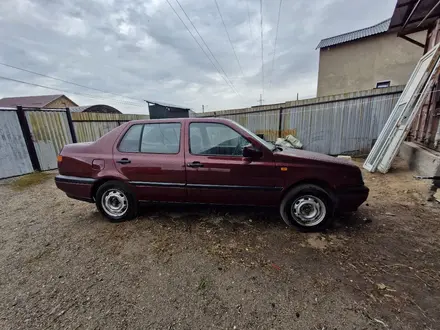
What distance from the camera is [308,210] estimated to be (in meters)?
2.69

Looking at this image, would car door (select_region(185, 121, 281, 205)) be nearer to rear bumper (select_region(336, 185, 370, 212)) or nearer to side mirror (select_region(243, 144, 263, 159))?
side mirror (select_region(243, 144, 263, 159))

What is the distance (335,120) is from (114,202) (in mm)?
7919

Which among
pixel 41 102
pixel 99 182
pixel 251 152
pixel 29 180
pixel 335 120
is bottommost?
pixel 29 180

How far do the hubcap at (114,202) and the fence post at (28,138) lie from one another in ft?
17.3

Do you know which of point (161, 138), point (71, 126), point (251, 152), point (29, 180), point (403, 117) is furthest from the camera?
point (71, 126)

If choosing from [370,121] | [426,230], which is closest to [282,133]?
[370,121]

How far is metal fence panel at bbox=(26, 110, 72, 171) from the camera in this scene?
20.2 ft

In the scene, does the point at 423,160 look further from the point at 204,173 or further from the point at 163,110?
the point at 163,110

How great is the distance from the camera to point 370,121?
7148 mm

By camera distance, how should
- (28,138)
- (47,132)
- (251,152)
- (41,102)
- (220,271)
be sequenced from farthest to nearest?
1. (41,102)
2. (47,132)
3. (28,138)
4. (251,152)
5. (220,271)

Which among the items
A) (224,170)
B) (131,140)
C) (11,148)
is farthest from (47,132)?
(224,170)

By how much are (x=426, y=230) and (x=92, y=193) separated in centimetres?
481

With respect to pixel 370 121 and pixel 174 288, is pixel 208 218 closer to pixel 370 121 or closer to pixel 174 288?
pixel 174 288

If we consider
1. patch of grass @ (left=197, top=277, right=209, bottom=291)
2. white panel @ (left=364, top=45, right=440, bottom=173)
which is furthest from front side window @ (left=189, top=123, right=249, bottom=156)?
white panel @ (left=364, top=45, right=440, bottom=173)
